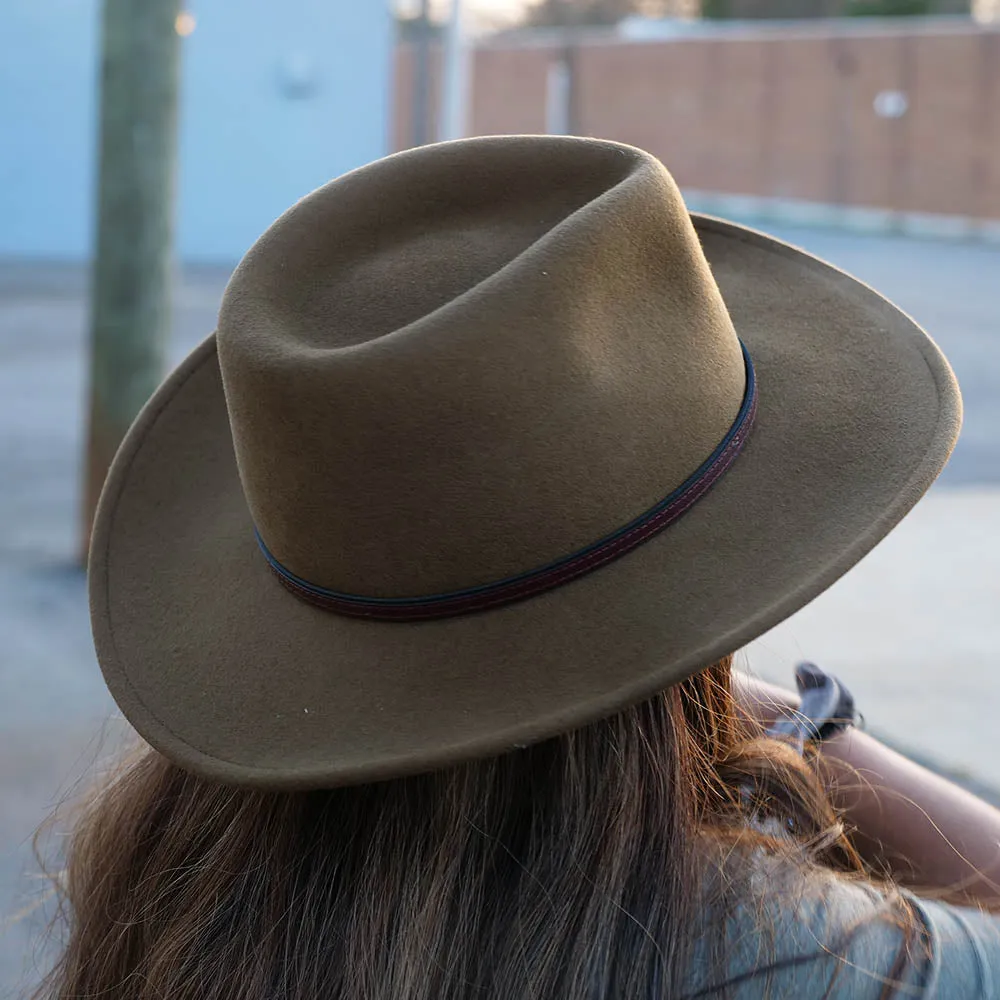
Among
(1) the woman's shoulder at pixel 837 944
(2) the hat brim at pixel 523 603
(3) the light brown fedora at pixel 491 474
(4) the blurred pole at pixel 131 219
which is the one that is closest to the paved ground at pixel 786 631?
(2) the hat brim at pixel 523 603

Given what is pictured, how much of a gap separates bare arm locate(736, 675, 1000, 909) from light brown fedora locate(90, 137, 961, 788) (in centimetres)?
34

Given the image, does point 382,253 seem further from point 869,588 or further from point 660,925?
point 869,588

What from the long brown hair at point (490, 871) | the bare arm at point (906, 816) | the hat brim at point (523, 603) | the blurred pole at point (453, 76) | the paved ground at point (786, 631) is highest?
the blurred pole at point (453, 76)

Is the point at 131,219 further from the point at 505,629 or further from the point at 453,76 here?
the point at 453,76

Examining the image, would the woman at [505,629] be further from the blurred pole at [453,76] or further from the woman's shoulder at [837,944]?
the blurred pole at [453,76]

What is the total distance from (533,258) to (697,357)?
0.65 ft

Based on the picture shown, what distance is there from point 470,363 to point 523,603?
218 millimetres

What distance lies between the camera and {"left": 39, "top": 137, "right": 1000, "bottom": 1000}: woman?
104 centimetres

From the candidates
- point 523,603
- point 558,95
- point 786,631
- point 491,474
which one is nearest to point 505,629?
point 523,603

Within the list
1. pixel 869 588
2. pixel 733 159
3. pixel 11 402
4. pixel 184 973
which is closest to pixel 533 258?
pixel 184 973

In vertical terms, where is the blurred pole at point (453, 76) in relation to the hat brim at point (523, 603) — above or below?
above

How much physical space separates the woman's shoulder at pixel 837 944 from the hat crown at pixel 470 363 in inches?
13.0

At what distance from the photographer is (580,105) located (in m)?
28.7

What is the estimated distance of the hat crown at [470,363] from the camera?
1.06 metres
